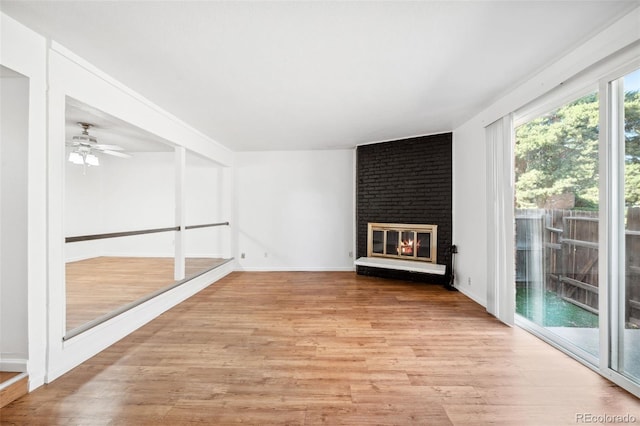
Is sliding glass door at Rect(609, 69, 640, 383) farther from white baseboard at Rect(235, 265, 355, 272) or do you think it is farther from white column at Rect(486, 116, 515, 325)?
white baseboard at Rect(235, 265, 355, 272)

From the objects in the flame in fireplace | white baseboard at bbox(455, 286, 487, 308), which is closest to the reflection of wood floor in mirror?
the flame in fireplace

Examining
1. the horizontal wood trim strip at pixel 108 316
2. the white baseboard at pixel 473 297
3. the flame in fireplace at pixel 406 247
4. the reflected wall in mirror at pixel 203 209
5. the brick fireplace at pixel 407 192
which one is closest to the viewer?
the horizontal wood trim strip at pixel 108 316

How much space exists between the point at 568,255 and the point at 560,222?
309 millimetres

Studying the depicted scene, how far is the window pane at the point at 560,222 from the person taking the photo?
2.14 meters

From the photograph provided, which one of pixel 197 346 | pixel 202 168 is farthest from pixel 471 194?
pixel 202 168

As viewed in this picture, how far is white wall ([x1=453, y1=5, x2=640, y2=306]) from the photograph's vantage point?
1794 millimetres

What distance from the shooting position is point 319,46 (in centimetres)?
196

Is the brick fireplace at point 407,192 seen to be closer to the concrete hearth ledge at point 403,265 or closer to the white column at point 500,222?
the concrete hearth ledge at point 403,265

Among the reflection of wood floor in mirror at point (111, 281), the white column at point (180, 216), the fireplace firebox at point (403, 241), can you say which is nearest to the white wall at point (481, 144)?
the fireplace firebox at point (403, 241)

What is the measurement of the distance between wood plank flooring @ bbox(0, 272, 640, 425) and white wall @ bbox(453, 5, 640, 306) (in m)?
0.85

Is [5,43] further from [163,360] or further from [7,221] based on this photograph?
[163,360]

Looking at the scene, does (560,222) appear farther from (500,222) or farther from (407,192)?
(407,192)

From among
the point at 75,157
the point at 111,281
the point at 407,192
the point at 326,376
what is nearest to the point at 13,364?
the point at 326,376

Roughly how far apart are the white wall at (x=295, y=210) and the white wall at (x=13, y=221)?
384 centimetres
